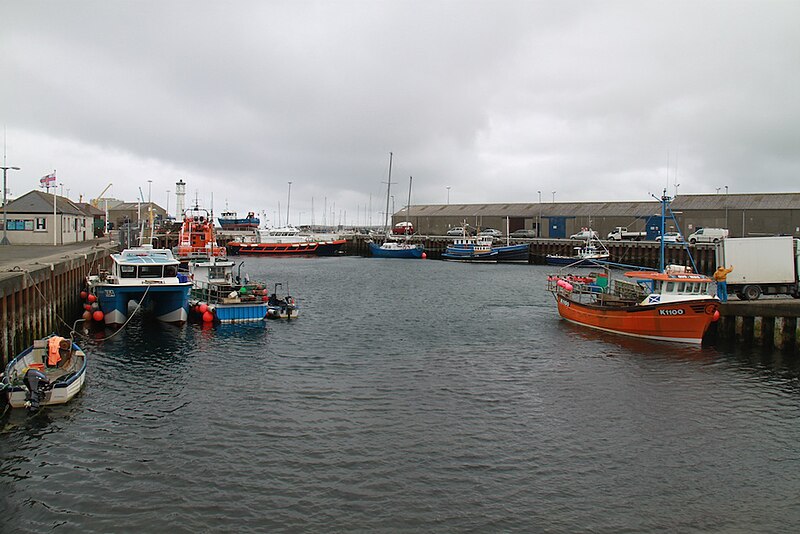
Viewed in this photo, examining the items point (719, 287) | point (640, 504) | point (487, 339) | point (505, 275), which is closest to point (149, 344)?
point (487, 339)

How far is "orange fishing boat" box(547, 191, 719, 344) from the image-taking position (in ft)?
96.9

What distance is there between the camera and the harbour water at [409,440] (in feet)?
43.5

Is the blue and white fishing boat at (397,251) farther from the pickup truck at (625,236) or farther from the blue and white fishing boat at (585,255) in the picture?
the pickup truck at (625,236)

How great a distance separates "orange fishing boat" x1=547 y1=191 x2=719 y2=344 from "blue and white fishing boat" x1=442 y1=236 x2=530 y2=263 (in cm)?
5980

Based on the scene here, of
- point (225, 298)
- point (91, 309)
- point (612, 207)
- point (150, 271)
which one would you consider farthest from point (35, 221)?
point (612, 207)

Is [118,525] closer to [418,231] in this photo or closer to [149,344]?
[149,344]

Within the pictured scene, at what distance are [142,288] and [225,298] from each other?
478cm

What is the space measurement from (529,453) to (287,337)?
17861 mm

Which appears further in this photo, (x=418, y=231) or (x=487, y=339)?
(x=418, y=231)

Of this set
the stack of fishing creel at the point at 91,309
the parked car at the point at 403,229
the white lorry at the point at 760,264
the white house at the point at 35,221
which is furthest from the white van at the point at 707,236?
the white house at the point at 35,221

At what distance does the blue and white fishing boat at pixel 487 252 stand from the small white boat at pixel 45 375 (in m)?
78.6

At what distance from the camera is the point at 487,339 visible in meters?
32.4

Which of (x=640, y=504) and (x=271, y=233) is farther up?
(x=271, y=233)

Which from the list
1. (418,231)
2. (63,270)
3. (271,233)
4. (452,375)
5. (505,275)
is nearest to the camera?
(452,375)
